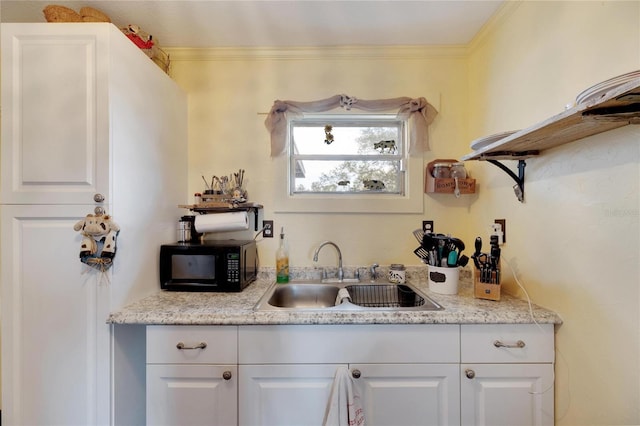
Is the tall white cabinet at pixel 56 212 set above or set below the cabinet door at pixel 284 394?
above

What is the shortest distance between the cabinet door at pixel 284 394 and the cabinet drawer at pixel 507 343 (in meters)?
0.59

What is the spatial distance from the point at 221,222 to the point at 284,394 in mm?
1001

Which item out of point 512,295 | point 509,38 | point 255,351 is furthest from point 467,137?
point 255,351

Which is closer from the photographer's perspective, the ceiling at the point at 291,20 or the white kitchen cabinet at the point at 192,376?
the white kitchen cabinet at the point at 192,376

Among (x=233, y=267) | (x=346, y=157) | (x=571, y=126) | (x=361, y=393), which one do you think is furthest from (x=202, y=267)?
(x=571, y=126)

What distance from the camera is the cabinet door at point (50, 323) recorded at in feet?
3.68

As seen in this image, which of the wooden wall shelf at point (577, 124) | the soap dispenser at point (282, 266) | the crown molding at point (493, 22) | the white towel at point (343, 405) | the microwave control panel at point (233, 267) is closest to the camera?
the wooden wall shelf at point (577, 124)

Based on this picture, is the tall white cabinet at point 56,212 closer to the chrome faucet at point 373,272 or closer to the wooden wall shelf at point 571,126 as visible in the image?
the chrome faucet at point 373,272

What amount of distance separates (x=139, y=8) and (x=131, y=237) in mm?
1284

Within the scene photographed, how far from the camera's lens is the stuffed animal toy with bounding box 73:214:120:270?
110 centimetres

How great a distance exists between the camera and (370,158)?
1877 mm

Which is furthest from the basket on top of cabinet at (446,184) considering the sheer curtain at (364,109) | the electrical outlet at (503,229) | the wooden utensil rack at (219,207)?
the wooden utensil rack at (219,207)

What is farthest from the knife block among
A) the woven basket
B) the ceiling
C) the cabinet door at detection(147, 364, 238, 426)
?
the woven basket

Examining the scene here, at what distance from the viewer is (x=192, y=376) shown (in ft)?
3.67
